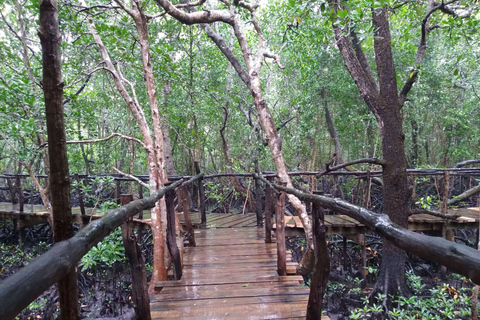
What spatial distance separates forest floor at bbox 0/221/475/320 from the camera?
4559 mm

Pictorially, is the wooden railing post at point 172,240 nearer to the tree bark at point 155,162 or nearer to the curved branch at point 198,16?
the tree bark at point 155,162

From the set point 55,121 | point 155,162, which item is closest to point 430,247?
point 55,121

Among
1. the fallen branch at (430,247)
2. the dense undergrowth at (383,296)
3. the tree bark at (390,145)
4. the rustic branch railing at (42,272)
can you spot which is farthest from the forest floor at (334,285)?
the rustic branch railing at (42,272)

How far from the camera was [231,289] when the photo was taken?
8.87ft

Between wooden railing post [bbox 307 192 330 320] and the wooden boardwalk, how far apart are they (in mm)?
525

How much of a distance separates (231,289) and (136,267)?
147 centimetres

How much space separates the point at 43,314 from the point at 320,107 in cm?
971

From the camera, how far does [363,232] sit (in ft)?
19.8

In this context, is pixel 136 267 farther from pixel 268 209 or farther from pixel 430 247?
pixel 268 209

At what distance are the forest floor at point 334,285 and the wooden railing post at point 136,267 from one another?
10.7 feet

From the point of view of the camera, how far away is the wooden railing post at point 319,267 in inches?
61.9

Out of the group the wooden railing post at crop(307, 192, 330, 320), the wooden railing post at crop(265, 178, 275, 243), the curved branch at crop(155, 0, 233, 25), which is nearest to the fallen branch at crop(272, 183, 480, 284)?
the wooden railing post at crop(307, 192, 330, 320)

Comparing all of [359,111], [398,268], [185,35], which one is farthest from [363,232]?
[185,35]

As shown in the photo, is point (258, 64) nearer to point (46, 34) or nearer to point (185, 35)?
point (46, 34)
